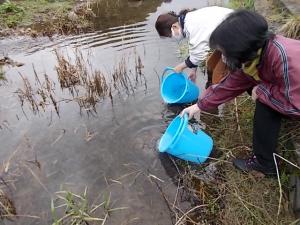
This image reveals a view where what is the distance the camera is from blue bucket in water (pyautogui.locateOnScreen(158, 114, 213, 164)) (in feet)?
10.7

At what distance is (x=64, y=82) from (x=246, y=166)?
3.19 m

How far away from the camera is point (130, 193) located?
3350mm

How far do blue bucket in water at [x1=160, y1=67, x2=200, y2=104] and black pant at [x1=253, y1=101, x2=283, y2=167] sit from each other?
4.75ft

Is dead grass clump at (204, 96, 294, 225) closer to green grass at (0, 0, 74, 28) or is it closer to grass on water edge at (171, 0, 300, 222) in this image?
grass on water edge at (171, 0, 300, 222)

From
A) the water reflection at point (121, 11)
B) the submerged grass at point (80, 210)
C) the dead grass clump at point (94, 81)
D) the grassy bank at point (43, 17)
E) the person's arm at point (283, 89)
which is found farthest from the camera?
the water reflection at point (121, 11)

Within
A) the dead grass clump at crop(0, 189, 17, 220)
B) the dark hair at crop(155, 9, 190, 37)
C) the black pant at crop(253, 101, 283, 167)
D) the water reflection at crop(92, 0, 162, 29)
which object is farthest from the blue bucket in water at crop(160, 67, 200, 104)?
the water reflection at crop(92, 0, 162, 29)

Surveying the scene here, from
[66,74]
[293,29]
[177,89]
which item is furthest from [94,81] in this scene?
[293,29]

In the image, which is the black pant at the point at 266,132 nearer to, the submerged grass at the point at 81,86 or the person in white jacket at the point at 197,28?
the person in white jacket at the point at 197,28

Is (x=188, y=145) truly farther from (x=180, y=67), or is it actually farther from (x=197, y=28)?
(x=197, y=28)

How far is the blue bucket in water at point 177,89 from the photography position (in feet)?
14.3

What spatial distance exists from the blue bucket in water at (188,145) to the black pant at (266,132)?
0.56 m

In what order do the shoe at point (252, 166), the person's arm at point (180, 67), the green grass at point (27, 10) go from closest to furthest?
the shoe at point (252, 166), the person's arm at point (180, 67), the green grass at point (27, 10)

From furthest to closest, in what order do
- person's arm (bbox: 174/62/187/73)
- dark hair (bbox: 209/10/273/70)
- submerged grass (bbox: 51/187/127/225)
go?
person's arm (bbox: 174/62/187/73) → submerged grass (bbox: 51/187/127/225) → dark hair (bbox: 209/10/273/70)

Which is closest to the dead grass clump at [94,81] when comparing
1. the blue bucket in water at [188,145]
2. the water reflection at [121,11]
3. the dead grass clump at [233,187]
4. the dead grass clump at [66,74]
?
the dead grass clump at [66,74]
